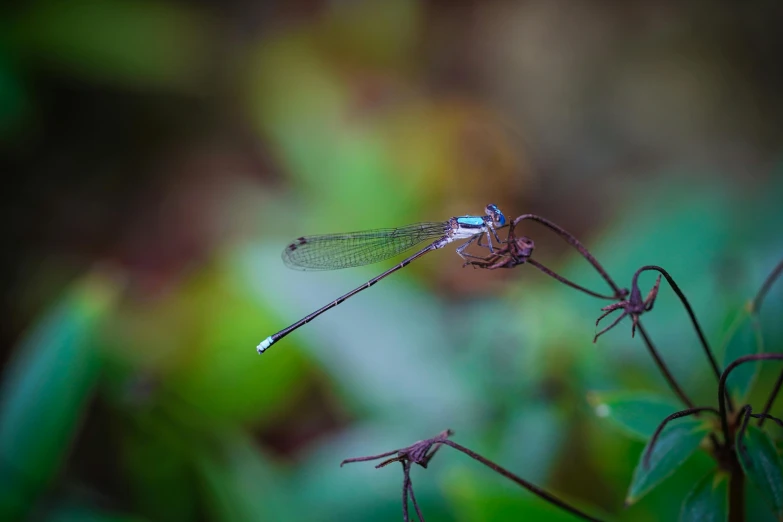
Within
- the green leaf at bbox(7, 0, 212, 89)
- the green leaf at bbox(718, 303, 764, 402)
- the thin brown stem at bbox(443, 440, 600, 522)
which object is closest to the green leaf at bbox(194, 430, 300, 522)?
the thin brown stem at bbox(443, 440, 600, 522)

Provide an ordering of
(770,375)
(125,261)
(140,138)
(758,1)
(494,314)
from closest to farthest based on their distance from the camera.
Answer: (770,375), (494,314), (125,261), (758,1), (140,138)

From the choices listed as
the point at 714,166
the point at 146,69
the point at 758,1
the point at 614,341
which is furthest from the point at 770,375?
the point at 146,69

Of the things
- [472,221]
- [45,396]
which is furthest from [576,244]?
[45,396]

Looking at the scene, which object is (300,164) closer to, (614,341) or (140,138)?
(140,138)

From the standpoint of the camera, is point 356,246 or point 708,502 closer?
point 708,502

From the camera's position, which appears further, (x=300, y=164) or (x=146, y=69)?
(x=146, y=69)

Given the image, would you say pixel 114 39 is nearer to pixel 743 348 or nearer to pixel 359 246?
pixel 359 246

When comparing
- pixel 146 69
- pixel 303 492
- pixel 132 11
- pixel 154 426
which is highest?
pixel 132 11
